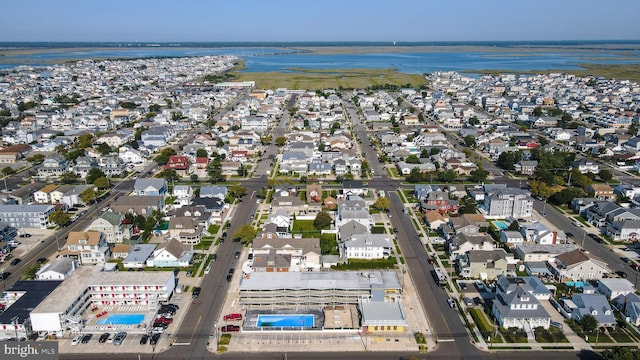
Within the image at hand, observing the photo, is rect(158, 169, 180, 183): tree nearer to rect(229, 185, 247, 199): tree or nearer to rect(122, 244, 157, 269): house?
rect(229, 185, 247, 199): tree

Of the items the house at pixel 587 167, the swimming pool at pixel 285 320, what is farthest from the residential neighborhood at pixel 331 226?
the house at pixel 587 167

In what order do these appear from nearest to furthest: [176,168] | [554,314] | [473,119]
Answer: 1. [554,314]
2. [176,168]
3. [473,119]

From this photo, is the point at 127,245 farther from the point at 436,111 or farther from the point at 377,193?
the point at 436,111

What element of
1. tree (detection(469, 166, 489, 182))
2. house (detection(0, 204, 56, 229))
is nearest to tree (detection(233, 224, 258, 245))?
house (detection(0, 204, 56, 229))

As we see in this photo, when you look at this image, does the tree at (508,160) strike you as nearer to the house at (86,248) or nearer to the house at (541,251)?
the house at (541,251)

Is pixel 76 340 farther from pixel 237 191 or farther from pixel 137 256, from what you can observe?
pixel 237 191

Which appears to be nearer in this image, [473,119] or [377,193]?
[377,193]

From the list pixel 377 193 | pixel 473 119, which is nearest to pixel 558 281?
pixel 377 193
